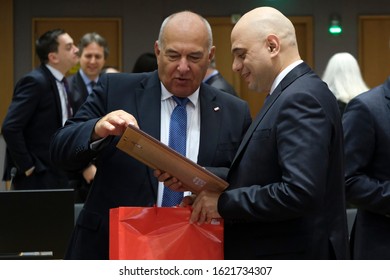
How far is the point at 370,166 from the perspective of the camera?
3.67 meters

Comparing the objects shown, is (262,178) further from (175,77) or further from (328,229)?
(175,77)

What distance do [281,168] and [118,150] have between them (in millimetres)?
839

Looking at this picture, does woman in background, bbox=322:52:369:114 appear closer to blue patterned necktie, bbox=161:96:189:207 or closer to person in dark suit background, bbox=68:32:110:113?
person in dark suit background, bbox=68:32:110:113

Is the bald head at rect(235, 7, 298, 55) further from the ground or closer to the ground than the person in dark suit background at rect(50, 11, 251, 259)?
further from the ground

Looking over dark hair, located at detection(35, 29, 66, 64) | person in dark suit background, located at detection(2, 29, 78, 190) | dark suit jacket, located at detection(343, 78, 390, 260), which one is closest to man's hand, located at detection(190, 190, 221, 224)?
dark suit jacket, located at detection(343, 78, 390, 260)

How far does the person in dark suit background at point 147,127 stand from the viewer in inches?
130

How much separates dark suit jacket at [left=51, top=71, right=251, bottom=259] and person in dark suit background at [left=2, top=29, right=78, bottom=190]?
9.19 ft

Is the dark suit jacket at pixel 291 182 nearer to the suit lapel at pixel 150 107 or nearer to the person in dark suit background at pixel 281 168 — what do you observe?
the person in dark suit background at pixel 281 168

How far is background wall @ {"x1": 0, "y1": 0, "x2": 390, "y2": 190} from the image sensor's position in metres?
12.3

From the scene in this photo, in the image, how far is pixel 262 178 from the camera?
2.79 meters

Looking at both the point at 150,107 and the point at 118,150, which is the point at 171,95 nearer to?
the point at 150,107

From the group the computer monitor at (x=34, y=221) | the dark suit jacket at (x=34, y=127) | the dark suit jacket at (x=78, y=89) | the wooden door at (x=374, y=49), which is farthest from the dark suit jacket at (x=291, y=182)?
the wooden door at (x=374, y=49)

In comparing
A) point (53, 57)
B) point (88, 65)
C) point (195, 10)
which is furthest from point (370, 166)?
point (195, 10)

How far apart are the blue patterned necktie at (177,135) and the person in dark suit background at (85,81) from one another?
116 inches
